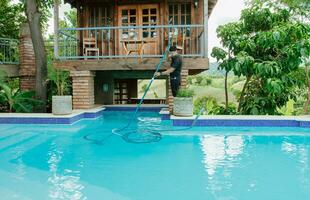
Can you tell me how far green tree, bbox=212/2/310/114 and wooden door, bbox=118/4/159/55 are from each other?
103 inches

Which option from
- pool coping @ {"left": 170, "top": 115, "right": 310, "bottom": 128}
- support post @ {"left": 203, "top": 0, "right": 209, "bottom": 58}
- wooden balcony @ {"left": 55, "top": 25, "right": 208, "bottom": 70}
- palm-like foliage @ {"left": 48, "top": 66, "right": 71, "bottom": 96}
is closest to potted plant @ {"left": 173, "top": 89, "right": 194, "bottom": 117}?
pool coping @ {"left": 170, "top": 115, "right": 310, "bottom": 128}

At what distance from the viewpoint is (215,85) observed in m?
33.5

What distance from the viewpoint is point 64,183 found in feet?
14.3

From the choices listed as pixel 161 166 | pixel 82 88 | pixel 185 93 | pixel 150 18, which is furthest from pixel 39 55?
pixel 161 166

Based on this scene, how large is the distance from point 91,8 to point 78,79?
3.49 m

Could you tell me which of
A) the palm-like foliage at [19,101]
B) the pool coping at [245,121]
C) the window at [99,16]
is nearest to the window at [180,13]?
the window at [99,16]

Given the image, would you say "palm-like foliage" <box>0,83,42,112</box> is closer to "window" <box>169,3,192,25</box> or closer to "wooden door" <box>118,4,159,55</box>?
"wooden door" <box>118,4,159,55</box>

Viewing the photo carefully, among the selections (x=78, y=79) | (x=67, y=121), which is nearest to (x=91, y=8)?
(x=78, y=79)

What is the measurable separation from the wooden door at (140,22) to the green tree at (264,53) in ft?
8.60

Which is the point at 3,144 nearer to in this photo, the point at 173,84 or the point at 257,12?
the point at 173,84

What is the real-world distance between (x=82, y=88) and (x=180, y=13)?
15.6 feet

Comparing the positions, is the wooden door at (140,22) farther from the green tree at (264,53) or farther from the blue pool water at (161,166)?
the blue pool water at (161,166)

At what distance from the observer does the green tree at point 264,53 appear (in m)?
9.71

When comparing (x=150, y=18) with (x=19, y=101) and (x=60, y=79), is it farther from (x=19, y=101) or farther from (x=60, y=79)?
(x=19, y=101)
